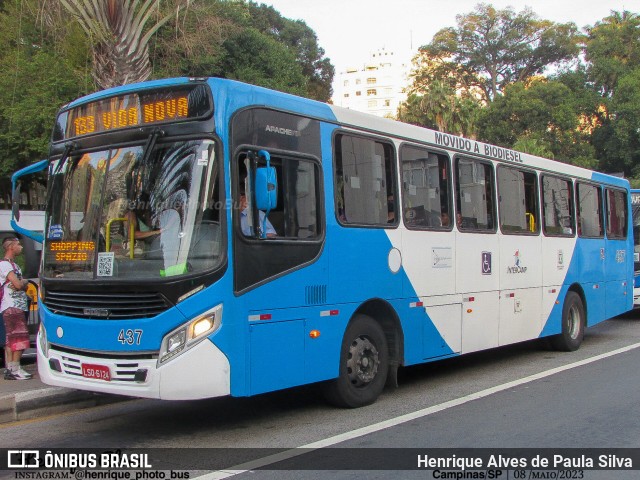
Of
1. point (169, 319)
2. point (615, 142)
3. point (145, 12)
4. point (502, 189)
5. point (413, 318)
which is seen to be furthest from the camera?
point (615, 142)

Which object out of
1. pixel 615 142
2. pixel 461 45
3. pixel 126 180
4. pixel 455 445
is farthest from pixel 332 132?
pixel 461 45

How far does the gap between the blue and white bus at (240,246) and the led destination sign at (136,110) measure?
0.7 inches

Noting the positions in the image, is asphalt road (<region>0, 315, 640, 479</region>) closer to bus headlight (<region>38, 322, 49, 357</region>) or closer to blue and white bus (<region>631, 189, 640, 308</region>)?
bus headlight (<region>38, 322, 49, 357</region>)

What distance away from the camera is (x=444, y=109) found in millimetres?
41969

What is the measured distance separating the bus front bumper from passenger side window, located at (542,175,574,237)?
7175 mm

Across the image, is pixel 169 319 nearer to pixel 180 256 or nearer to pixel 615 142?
pixel 180 256

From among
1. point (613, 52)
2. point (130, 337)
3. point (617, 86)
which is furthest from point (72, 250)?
point (613, 52)

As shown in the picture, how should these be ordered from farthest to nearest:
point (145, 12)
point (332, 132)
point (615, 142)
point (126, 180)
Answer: point (615, 142) < point (145, 12) < point (332, 132) < point (126, 180)

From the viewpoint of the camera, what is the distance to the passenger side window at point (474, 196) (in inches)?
368

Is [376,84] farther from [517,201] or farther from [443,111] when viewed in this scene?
[517,201]

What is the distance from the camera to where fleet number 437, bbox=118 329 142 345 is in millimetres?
5930

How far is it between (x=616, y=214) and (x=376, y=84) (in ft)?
369

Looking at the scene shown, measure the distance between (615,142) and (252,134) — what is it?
39.9 m

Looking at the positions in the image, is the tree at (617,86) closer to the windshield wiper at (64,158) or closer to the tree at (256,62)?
the tree at (256,62)
